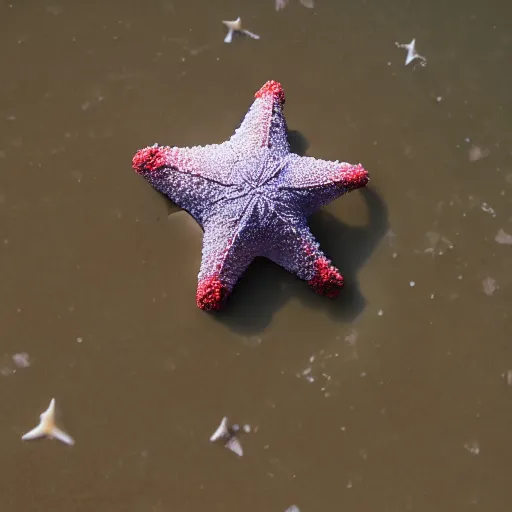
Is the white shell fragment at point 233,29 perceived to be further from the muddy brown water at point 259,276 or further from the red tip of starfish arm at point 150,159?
the red tip of starfish arm at point 150,159

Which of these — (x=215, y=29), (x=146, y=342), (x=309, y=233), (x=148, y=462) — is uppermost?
(x=215, y=29)
